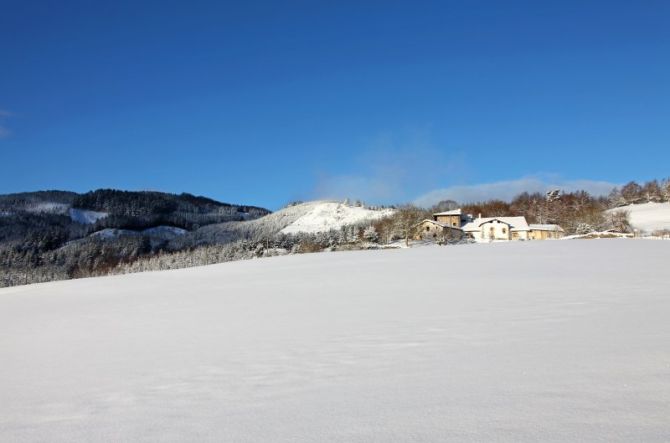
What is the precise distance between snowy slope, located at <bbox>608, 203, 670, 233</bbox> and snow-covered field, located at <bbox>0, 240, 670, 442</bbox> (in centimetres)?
7281

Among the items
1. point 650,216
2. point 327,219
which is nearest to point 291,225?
point 327,219

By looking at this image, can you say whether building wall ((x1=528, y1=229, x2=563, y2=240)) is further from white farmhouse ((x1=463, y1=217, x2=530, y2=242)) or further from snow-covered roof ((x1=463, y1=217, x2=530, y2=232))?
snow-covered roof ((x1=463, y1=217, x2=530, y2=232))

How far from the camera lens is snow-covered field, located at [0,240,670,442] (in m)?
3.78

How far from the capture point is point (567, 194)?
4491 inches

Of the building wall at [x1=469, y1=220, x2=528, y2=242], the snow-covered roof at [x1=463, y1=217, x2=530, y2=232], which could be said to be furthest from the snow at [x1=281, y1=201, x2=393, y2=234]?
the building wall at [x1=469, y1=220, x2=528, y2=242]

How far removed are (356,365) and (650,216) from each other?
3832 inches

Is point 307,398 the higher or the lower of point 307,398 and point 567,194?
the lower

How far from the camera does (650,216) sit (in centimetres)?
8550

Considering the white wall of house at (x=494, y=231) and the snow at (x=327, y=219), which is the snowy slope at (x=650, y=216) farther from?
the snow at (x=327, y=219)

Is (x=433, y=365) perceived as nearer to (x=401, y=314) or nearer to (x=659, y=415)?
(x=659, y=415)

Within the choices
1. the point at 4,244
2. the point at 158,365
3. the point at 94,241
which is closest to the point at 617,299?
the point at 158,365

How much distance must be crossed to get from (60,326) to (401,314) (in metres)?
7.38

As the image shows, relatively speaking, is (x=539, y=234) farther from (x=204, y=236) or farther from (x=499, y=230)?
(x=204, y=236)

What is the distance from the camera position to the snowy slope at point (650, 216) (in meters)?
74.4
